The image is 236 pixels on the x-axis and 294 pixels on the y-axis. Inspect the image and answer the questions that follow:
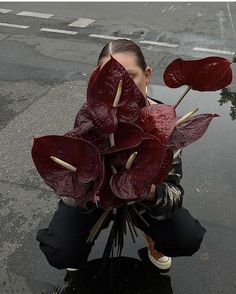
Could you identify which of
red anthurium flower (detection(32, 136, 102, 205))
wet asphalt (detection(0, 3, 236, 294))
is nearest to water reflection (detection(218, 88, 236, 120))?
wet asphalt (detection(0, 3, 236, 294))

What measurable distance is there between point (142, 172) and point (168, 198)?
47 cm

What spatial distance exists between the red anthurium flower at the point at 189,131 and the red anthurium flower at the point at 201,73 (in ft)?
0.36

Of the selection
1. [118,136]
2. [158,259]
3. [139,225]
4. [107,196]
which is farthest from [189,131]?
[158,259]

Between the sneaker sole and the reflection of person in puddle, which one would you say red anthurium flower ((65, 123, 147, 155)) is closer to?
the reflection of person in puddle

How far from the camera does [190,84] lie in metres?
1.62

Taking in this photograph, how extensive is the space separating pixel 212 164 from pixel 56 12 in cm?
503

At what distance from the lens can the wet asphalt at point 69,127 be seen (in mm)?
2359

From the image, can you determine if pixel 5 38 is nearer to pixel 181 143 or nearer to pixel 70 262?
pixel 70 262

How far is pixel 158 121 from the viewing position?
1.54 m

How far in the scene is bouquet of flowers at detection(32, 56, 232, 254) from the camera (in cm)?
143

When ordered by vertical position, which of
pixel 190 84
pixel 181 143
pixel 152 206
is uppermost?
pixel 190 84

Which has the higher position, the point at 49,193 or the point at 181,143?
the point at 181,143

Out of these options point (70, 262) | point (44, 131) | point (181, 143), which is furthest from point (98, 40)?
point (181, 143)

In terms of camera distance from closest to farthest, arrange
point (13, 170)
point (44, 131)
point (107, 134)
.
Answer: point (107, 134), point (13, 170), point (44, 131)
